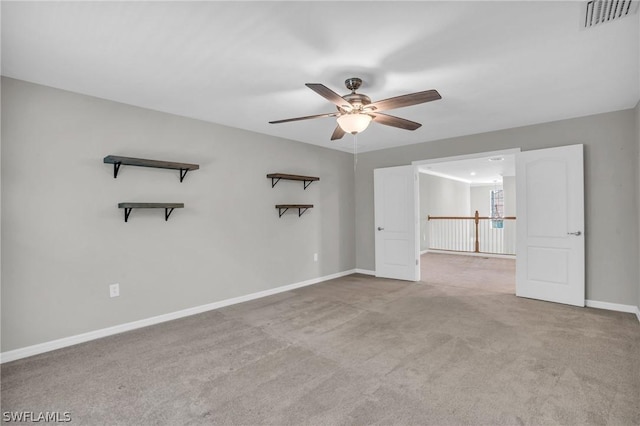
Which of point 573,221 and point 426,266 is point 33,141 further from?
point 426,266

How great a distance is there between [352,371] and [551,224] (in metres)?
3.29

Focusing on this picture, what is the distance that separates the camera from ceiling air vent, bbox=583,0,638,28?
177cm

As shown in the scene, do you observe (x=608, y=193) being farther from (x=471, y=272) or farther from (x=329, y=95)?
(x=329, y=95)

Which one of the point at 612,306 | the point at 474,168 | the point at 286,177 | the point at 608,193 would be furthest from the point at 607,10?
Answer: the point at 474,168

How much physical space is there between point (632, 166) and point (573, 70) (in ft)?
6.05

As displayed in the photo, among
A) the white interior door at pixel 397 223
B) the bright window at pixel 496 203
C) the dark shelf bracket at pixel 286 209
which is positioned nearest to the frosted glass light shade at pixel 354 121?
the dark shelf bracket at pixel 286 209

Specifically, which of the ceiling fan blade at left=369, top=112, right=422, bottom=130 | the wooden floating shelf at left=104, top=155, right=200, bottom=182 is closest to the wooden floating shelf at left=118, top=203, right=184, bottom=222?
the wooden floating shelf at left=104, top=155, right=200, bottom=182

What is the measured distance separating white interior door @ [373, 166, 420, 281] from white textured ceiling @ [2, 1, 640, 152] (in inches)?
77.7

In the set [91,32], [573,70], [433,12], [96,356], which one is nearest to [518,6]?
[433,12]

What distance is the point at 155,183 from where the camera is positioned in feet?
11.4

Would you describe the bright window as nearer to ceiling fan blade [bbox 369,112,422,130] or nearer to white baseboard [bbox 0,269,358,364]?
white baseboard [bbox 0,269,358,364]

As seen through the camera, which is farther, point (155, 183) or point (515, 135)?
point (515, 135)

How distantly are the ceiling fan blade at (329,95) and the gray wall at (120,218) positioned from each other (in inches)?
81.9

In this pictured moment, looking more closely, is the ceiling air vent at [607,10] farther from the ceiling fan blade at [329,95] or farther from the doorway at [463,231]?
the doorway at [463,231]
